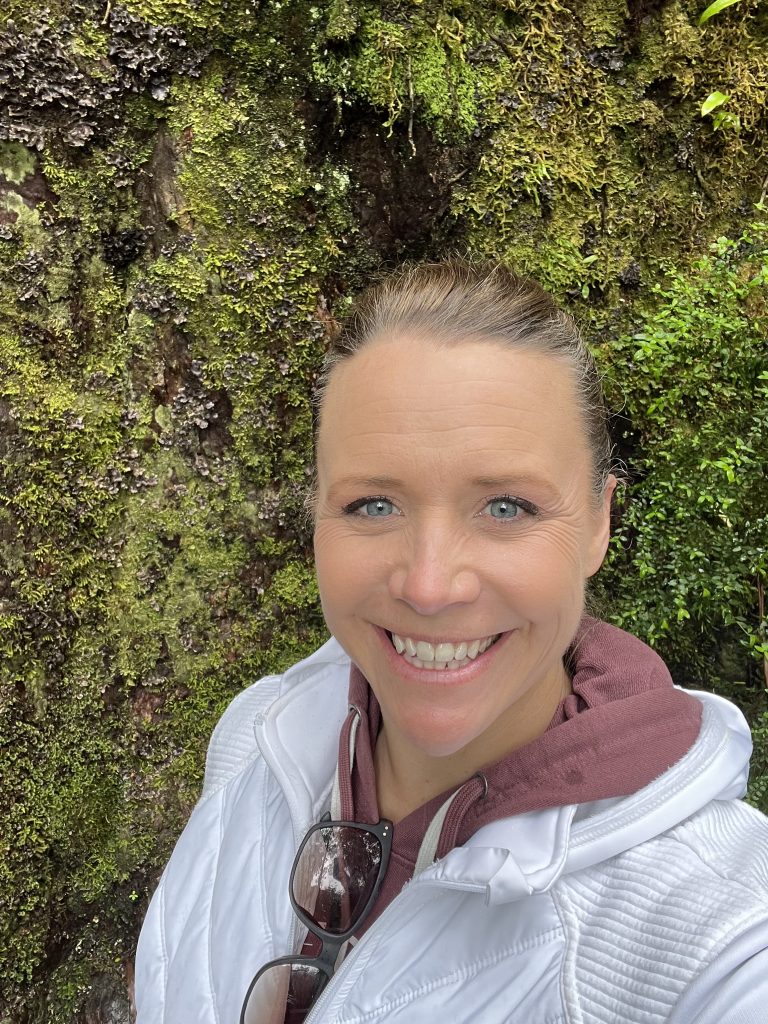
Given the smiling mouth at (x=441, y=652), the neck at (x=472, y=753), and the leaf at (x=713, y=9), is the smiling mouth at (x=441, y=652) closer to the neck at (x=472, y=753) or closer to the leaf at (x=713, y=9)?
the neck at (x=472, y=753)

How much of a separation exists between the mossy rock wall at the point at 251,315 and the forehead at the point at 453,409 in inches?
39.9

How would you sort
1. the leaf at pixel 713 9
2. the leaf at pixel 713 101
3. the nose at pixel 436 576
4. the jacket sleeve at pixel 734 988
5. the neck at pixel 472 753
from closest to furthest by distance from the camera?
the jacket sleeve at pixel 734 988
the nose at pixel 436 576
the neck at pixel 472 753
the leaf at pixel 713 9
the leaf at pixel 713 101

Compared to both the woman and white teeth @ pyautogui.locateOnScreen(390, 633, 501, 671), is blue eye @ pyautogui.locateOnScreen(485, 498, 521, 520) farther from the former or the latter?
white teeth @ pyautogui.locateOnScreen(390, 633, 501, 671)

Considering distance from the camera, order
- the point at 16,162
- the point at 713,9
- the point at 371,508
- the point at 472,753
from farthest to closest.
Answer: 1. the point at 713,9
2. the point at 16,162
3. the point at 472,753
4. the point at 371,508

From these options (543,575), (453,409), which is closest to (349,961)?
(543,575)

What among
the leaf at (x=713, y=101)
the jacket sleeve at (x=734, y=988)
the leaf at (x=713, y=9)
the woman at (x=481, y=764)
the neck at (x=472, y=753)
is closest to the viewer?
the jacket sleeve at (x=734, y=988)

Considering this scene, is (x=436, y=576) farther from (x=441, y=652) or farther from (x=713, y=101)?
(x=713, y=101)

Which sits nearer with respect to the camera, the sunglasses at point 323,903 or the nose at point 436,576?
the nose at point 436,576

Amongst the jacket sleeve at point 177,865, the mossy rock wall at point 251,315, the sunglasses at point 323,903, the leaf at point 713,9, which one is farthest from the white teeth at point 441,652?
the leaf at point 713,9

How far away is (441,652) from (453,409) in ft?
1.48

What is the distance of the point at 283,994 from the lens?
4.61ft

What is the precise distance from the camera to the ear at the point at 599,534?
1442 mm

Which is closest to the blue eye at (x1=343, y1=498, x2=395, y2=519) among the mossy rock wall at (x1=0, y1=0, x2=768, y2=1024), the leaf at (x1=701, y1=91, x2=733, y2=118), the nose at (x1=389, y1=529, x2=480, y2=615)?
the nose at (x1=389, y1=529, x2=480, y2=615)

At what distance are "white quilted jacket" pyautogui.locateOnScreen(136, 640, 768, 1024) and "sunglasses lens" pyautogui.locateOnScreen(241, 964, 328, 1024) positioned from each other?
65mm
